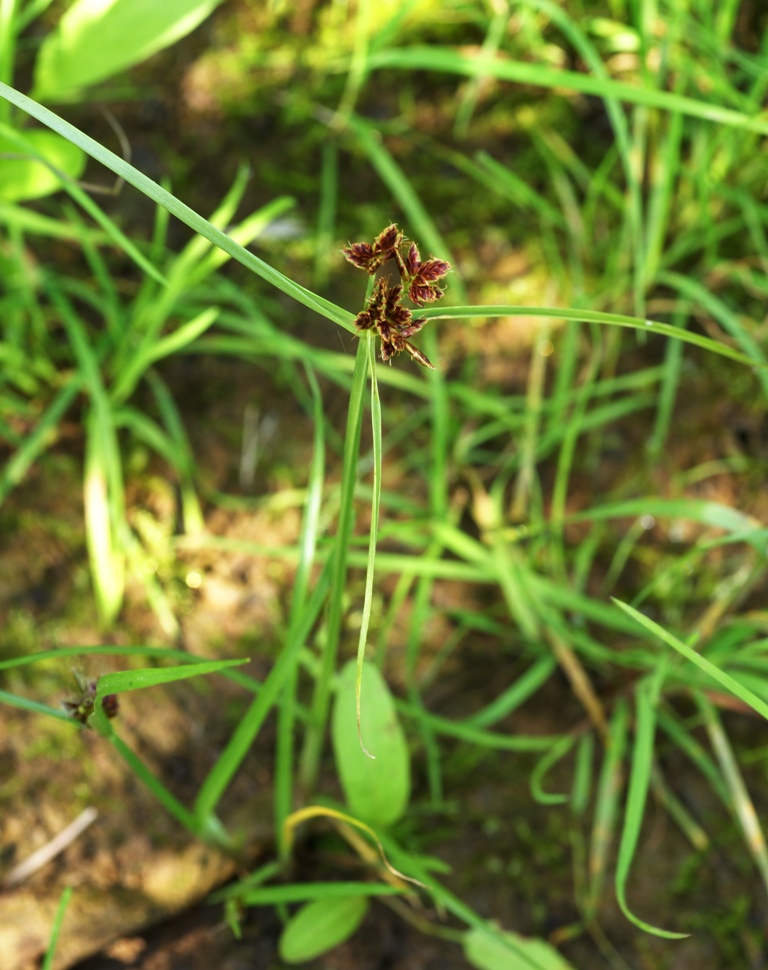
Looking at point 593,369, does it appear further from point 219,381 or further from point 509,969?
point 509,969

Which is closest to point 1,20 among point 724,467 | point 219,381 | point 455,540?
point 219,381

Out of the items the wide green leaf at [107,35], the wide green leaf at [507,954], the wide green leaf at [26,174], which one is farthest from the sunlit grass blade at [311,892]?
the wide green leaf at [107,35]

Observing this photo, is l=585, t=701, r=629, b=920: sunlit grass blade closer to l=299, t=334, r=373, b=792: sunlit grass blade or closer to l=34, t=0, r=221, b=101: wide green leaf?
l=299, t=334, r=373, b=792: sunlit grass blade

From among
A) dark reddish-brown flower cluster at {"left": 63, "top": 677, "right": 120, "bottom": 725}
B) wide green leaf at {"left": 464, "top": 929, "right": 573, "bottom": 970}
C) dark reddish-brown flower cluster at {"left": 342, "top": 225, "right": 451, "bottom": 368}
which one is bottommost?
wide green leaf at {"left": 464, "top": 929, "right": 573, "bottom": 970}

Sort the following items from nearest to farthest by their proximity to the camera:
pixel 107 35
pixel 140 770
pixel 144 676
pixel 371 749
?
pixel 144 676, pixel 140 770, pixel 371 749, pixel 107 35

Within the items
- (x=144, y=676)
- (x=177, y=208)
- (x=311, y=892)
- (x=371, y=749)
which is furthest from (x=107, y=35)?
(x=311, y=892)

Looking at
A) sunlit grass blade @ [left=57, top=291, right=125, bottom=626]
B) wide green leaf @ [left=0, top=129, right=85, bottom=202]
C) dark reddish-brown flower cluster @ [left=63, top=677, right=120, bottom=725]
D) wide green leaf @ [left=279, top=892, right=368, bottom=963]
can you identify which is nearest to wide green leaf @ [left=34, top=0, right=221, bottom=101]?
wide green leaf @ [left=0, top=129, right=85, bottom=202]

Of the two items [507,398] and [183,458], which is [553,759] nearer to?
[507,398]

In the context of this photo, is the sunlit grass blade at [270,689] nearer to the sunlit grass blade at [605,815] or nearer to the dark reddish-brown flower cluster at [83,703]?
the dark reddish-brown flower cluster at [83,703]
